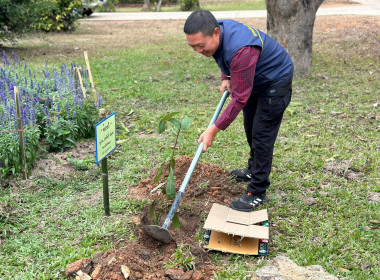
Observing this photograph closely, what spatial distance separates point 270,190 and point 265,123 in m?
0.87

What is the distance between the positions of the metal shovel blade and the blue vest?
1.28 m

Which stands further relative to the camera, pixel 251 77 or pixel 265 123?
pixel 265 123

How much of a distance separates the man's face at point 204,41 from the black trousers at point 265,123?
63 cm

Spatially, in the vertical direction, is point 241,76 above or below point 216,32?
below

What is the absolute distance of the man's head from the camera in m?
2.84

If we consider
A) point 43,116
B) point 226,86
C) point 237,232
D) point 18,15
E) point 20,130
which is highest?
point 18,15

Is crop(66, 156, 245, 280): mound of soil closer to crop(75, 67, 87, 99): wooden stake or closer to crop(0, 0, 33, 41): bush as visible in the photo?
crop(75, 67, 87, 99): wooden stake

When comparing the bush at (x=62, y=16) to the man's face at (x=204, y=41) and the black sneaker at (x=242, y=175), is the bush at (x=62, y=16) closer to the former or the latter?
the black sneaker at (x=242, y=175)

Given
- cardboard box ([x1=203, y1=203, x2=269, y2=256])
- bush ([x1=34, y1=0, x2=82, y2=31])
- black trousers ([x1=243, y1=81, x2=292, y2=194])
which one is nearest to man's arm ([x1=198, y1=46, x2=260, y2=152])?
black trousers ([x1=243, y1=81, x2=292, y2=194])

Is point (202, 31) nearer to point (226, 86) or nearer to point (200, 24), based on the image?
point (200, 24)

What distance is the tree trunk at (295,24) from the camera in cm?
773

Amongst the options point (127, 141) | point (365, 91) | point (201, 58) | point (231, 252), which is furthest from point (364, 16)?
point (231, 252)

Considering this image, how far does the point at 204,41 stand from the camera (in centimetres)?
291

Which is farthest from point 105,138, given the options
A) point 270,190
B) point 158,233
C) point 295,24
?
point 295,24
